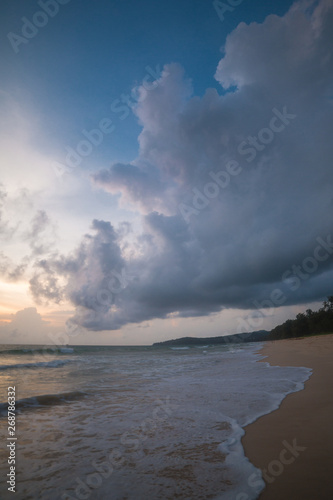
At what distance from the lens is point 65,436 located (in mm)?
4816

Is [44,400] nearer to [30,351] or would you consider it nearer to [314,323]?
[30,351]

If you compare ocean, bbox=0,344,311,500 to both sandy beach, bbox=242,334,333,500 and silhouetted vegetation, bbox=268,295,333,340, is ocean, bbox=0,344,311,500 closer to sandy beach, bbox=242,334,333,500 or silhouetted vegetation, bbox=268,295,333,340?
sandy beach, bbox=242,334,333,500

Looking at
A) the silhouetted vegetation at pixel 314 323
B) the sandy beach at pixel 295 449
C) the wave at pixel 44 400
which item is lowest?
the silhouetted vegetation at pixel 314 323

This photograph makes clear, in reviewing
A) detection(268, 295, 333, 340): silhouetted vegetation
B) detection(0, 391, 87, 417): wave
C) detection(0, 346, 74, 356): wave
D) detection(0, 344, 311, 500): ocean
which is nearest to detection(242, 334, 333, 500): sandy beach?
detection(0, 344, 311, 500): ocean

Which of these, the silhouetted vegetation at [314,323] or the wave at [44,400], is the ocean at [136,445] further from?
the silhouetted vegetation at [314,323]

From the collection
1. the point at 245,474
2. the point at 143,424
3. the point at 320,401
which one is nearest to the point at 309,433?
the point at 245,474

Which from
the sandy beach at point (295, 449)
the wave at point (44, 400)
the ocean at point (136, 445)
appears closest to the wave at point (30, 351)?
the wave at point (44, 400)

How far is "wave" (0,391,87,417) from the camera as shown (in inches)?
272

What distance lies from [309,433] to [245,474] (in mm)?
1669

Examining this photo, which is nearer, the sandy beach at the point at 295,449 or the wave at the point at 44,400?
the sandy beach at the point at 295,449

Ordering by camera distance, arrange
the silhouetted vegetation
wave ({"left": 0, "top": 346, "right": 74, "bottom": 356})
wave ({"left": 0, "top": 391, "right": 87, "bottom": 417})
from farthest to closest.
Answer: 1. the silhouetted vegetation
2. wave ({"left": 0, "top": 346, "right": 74, "bottom": 356})
3. wave ({"left": 0, "top": 391, "right": 87, "bottom": 417})

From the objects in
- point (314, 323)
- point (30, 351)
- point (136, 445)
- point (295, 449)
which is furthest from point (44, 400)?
point (314, 323)

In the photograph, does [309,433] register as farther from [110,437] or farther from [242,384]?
[242,384]

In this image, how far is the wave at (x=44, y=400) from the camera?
6.91m
